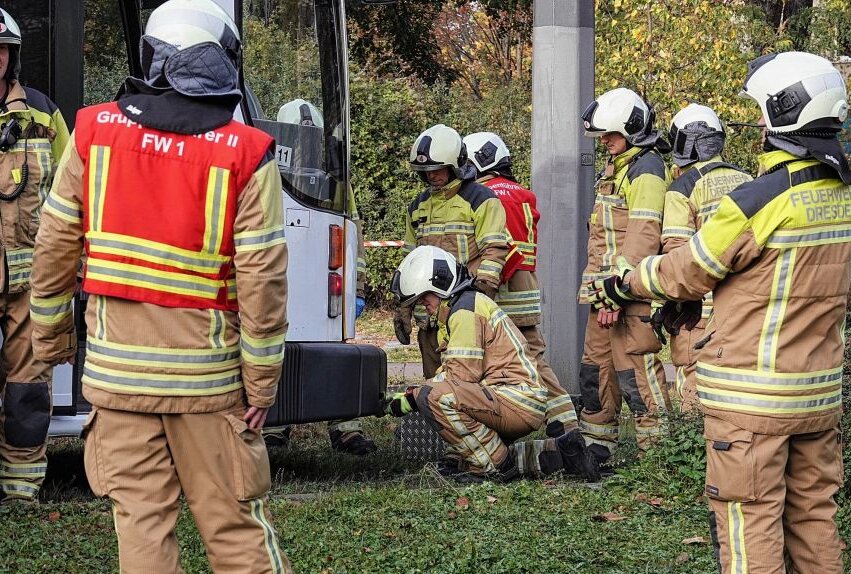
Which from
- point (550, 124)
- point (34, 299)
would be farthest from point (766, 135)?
point (550, 124)

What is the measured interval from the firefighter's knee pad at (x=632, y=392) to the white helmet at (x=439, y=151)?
1667 mm

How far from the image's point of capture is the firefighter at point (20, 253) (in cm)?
566

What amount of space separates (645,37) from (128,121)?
13.0m

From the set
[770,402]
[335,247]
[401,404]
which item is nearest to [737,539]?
[770,402]

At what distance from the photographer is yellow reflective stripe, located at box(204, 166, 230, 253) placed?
12.1 ft

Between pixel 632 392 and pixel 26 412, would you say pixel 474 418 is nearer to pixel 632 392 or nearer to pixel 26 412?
pixel 632 392

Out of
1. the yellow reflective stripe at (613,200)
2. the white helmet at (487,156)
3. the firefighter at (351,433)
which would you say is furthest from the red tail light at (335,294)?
the white helmet at (487,156)

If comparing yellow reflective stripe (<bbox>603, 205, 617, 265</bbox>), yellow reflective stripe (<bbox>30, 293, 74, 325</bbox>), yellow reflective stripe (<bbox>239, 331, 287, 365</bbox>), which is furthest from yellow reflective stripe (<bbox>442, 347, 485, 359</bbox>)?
yellow reflective stripe (<bbox>30, 293, 74, 325</bbox>)

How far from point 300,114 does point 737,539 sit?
362cm

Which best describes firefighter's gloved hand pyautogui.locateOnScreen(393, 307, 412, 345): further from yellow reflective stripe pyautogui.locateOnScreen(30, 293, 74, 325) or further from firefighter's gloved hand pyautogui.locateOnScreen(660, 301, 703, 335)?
yellow reflective stripe pyautogui.locateOnScreen(30, 293, 74, 325)

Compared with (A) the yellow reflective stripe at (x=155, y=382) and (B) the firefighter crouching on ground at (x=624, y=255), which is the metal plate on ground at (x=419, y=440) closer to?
(B) the firefighter crouching on ground at (x=624, y=255)

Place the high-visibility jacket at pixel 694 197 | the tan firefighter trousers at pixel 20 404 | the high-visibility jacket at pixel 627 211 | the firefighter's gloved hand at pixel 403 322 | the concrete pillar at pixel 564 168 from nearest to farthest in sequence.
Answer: the tan firefighter trousers at pixel 20 404 < the high-visibility jacket at pixel 694 197 < the high-visibility jacket at pixel 627 211 < the firefighter's gloved hand at pixel 403 322 < the concrete pillar at pixel 564 168

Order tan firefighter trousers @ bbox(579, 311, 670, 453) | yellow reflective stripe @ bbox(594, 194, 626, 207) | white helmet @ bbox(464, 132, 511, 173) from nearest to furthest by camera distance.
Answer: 1. tan firefighter trousers @ bbox(579, 311, 670, 453)
2. yellow reflective stripe @ bbox(594, 194, 626, 207)
3. white helmet @ bbox(464, 132, 511, 173)

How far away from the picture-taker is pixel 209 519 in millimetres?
3746
